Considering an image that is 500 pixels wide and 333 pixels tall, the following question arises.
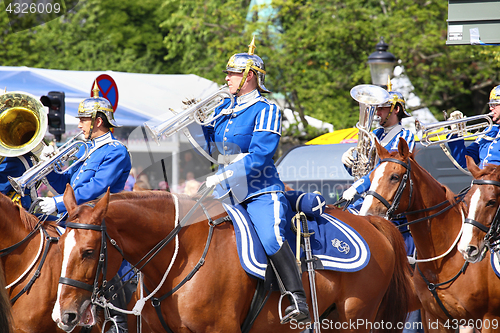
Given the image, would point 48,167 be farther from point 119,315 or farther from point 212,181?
point 212,181

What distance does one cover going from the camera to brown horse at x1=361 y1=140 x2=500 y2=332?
577 cm

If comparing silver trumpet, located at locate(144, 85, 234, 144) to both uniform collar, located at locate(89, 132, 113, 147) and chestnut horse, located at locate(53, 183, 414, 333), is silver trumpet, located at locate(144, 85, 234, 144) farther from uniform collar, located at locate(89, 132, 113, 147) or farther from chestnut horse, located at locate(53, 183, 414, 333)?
uniform collar, located at locate(89, 132, 113, 147)

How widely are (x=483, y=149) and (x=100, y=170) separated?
13.6ft

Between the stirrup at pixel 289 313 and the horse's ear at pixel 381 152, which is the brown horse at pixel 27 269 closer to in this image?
the stirrup at pixel 289 313

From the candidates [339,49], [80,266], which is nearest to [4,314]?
[80,266]

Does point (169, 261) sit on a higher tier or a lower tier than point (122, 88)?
lower

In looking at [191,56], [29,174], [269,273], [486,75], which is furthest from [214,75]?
[269,273]

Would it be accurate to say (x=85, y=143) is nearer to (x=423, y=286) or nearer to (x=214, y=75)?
(x=423, y=286)

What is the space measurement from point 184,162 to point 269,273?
3.51 ft

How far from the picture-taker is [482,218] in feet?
17.7

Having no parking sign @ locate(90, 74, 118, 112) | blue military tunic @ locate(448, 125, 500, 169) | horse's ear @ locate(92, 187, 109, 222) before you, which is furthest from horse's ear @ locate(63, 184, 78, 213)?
no parking sign @ locate(90, 74, 118, 112)

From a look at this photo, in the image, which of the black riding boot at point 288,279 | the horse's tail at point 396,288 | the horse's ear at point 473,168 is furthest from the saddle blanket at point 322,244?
the horse's ear at point 473,168

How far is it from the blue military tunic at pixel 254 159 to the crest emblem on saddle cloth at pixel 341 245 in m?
0.63

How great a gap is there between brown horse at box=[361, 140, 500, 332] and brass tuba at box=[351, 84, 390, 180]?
0.72 meters
